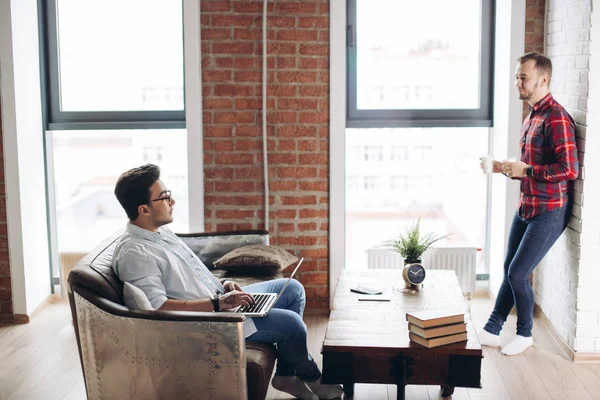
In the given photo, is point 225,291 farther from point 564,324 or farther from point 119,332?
point 564,324

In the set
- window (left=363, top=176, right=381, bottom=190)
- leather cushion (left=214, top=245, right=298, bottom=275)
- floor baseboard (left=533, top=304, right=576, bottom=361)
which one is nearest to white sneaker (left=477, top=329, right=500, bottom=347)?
floor baseboard (left=533, top=304, right=576, bottom=361)

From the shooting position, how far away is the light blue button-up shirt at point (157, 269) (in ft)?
10.6

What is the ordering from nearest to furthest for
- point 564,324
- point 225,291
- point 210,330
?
point 210,330
point 225,291
point 564,324

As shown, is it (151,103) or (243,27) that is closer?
(243,27)

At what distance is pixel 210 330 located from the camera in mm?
3096

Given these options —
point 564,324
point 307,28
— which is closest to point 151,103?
point 307,28

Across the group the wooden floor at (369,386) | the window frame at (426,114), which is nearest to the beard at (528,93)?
the window frame at (426,114)

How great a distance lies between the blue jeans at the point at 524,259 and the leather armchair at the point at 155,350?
66.2 inches

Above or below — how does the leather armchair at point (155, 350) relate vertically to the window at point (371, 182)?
below

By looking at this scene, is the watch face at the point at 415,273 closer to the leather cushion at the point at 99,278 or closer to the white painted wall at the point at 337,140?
the white painted wall at the point at 337,140

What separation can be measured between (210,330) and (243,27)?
7.94ft

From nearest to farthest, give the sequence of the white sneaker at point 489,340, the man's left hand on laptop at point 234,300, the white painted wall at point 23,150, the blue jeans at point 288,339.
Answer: the man's left hand on laptop at point 234,300
the blue jeans at point 288,339
the white sneaker at point 489,340
the white painted wall at point 23,150

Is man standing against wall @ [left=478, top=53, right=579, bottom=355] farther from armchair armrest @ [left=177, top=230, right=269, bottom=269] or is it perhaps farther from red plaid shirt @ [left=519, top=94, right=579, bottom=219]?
armchair armrest @ [left=177, top=230, right=269, bottom=269]

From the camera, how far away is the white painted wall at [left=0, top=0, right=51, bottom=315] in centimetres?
475
